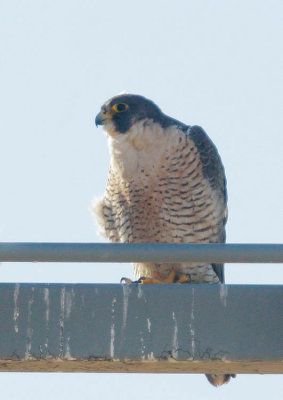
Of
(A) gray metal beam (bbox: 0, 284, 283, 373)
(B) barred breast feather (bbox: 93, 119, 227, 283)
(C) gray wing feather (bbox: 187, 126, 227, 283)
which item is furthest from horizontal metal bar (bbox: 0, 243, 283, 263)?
(C) gray wing feather (bbox: 187, 126, 227, 283)

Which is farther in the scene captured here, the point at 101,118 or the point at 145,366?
the point at 101,118

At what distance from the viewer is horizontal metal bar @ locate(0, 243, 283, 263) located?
297 centimetres

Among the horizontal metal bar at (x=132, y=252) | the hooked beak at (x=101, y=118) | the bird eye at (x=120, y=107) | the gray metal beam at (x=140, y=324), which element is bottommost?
the gray metal beam at (x=140, y=324)

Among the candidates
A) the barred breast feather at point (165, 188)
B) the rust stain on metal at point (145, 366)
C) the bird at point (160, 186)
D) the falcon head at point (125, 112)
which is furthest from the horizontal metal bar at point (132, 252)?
the falcon head at point (125, 112)

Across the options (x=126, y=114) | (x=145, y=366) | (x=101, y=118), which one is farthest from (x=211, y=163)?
(x=145, y=366)

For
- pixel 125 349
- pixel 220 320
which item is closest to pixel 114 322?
pixel 125 349

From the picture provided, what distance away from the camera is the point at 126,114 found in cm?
753

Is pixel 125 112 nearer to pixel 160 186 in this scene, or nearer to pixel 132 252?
pixel 160 186

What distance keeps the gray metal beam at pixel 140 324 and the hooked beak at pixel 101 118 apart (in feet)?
13.7

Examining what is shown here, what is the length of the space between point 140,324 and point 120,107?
4.39m

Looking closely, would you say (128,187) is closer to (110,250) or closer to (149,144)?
(149,144)

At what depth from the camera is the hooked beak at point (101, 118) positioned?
7445 mm

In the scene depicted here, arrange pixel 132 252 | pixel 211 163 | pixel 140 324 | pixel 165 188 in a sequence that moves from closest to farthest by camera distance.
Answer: pixel 132 252
pixel 140 324
pixel 165 188
pixel 211 163

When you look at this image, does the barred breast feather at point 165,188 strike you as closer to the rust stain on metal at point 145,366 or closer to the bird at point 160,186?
the bird at point 160,186
